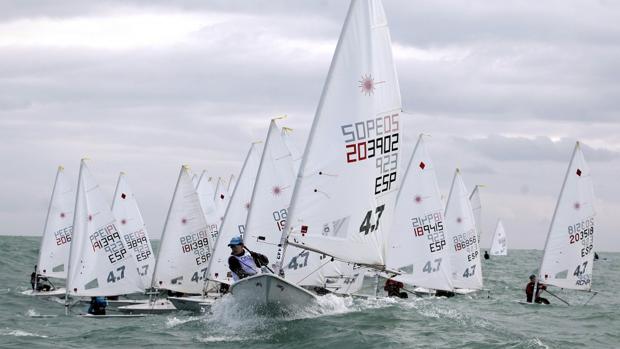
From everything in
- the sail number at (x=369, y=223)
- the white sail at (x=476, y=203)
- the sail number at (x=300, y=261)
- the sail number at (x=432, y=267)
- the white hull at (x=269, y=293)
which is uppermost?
the white sail at (x=476, y=203)

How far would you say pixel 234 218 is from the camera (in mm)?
31922

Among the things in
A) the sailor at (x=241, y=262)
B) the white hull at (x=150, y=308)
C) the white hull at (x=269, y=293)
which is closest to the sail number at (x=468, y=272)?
the white hull at (x=150, y=308)

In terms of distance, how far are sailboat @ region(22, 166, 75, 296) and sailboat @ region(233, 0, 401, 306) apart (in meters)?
21.0

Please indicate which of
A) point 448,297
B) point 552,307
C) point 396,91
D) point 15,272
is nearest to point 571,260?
point 552,307

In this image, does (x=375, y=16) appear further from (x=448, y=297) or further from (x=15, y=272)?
(x=15, y=272)

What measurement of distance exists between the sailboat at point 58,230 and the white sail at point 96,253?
818cm

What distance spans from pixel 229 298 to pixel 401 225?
570 inches

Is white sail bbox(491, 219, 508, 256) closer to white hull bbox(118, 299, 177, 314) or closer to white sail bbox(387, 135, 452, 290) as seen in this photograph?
white sail bbox(387, 135, 452, 290)

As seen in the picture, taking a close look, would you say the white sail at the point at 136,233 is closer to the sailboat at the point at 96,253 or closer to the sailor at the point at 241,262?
the sailboat at the point at 96,253

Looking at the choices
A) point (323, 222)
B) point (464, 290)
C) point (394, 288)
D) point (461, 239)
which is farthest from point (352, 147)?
point (464, 290)

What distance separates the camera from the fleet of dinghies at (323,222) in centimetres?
1962

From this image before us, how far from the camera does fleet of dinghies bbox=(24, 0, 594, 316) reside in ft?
64.4

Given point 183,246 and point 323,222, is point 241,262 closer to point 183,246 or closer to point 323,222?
point 323,222

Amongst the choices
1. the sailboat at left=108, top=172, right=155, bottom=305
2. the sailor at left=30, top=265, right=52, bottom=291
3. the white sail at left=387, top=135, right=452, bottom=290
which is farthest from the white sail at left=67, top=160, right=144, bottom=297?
the white sail at left=387, top=135, right=452, bottom=290
